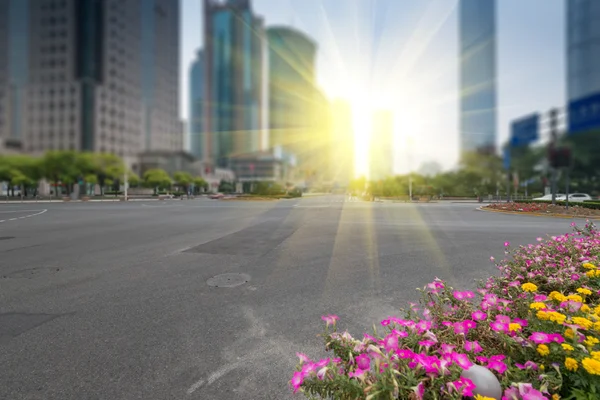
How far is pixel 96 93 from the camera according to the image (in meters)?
96.4

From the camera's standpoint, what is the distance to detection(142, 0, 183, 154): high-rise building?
115 m

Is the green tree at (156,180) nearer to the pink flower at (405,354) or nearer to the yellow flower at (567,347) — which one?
the pink flower at (405,354)

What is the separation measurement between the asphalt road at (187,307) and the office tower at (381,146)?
6152 inches

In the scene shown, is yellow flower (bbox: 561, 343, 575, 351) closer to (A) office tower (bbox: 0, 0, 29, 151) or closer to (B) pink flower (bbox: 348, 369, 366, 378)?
(B) pink flower (bbox: 348, 369, 366, 378)

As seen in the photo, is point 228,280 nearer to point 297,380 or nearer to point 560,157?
point 297,380

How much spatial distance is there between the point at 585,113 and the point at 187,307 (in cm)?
554

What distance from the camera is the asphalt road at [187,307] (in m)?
3.02

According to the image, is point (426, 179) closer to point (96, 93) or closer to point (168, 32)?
point (96, 93)

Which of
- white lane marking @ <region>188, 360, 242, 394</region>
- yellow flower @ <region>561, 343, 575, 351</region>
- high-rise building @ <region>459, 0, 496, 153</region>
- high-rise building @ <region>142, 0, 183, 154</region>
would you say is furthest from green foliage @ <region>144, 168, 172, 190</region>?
yellow flower @ <region>561, 343, 575, 351</region>

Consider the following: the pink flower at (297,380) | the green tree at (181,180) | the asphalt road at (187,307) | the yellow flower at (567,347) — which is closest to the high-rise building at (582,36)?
the asphalt road at (187,307)

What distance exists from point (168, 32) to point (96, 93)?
50.0 metres

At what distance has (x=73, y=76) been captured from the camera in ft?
315

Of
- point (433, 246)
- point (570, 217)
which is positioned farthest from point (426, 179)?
point (433, 246)

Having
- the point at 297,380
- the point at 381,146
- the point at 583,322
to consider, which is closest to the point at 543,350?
the point at 583,322
